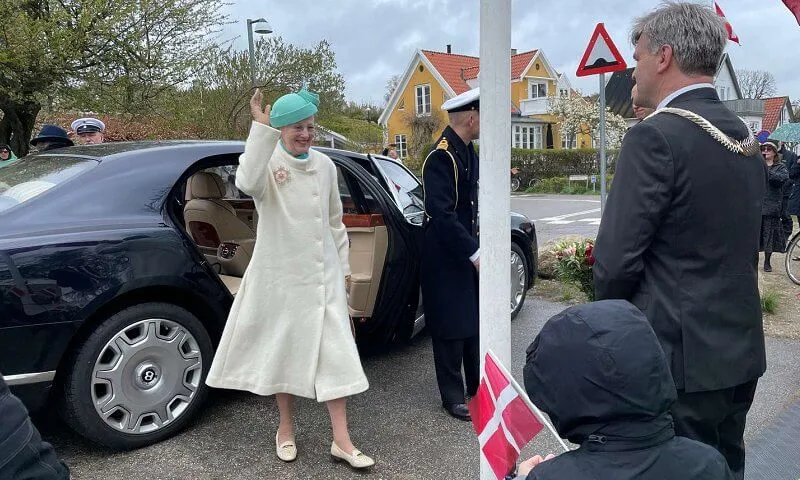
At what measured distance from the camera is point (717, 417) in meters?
1.96

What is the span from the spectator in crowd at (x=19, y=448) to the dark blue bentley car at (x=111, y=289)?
1.59 meters

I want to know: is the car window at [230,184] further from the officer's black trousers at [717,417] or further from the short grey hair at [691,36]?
the officer's black trousers at [717,417]

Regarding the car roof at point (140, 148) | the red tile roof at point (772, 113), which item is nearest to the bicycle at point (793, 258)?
the car roof at point (140, 148)

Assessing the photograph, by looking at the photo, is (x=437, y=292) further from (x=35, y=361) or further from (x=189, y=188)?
(x=189, y=188)

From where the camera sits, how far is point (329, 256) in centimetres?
319

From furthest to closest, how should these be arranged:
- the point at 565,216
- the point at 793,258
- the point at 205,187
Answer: the point at 565,216, the point at 793,258, the point at 205,187

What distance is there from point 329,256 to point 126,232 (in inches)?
39.1

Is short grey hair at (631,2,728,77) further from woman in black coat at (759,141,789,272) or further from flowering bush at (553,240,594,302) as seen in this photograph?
woman in black coat at (759,141,789,272)

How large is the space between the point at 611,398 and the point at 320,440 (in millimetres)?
2338

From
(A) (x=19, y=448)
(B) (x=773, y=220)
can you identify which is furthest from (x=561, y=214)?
(A) (x=19, y=448)

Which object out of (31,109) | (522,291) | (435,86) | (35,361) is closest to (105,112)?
(31,109)

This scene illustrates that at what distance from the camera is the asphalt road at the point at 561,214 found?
13.4 m

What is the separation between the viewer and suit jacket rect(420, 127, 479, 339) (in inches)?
135

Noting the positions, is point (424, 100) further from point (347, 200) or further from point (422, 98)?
point (347, 200)
